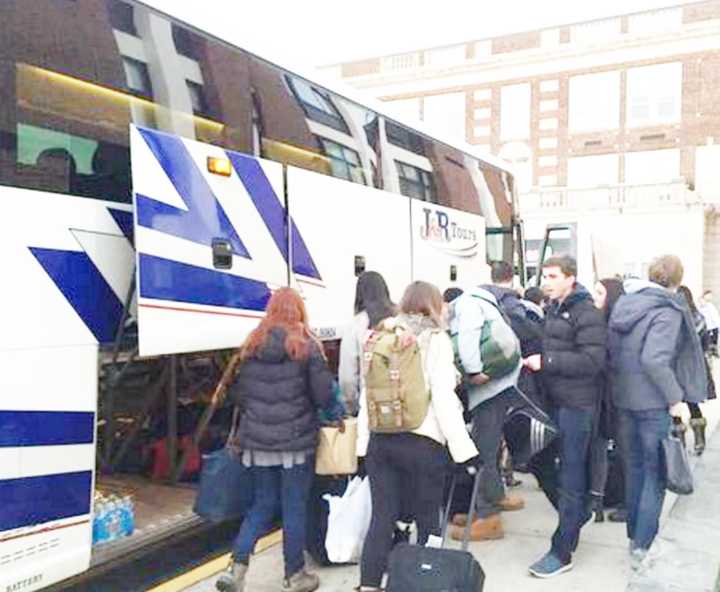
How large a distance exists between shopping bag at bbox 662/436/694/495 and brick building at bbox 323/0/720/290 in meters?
26.8

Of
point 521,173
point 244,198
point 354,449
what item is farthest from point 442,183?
point 521,173

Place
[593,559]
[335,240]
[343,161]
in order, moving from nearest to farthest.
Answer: [593,559] → [335,240] → [343,161]

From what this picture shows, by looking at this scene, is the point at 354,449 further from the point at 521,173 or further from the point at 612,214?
the point at 521,173

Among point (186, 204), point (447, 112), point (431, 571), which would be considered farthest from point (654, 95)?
point (431, 571)

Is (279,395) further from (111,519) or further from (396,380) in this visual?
(111,519)

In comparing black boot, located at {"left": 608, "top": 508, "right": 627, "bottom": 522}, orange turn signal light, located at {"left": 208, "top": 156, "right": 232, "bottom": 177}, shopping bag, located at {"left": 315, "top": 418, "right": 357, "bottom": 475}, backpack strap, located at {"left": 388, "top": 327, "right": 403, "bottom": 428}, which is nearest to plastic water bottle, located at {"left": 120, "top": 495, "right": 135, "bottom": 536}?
shopping bag, located at {"left": 315, "top": 418, "right": 357, "bottom": 475}

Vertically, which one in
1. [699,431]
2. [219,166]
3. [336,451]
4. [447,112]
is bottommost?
[699,431]

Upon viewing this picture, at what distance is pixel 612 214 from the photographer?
2947 cm

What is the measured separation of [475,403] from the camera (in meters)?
4.46

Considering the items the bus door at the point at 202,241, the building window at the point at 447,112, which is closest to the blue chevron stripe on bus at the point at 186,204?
the bus door at the point at 202,241

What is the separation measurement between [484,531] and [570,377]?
1.39 meters

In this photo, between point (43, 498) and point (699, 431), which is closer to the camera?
point (43, 498)

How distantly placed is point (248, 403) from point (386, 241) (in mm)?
2834

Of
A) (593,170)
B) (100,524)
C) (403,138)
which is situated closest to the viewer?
(100,524)
